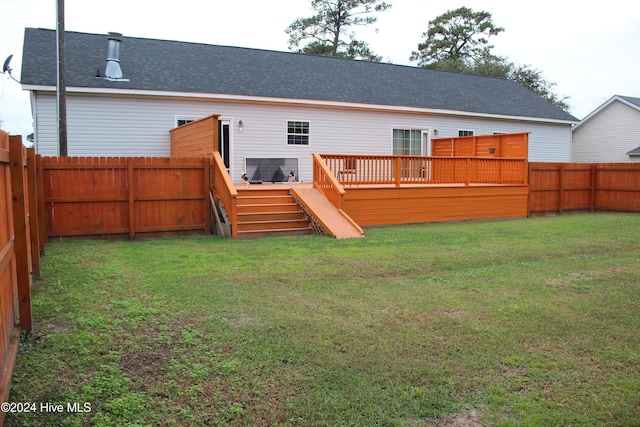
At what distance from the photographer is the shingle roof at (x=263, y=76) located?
13953 mm

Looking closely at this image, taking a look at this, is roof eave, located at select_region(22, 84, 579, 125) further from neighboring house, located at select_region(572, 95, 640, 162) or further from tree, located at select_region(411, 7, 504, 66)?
tree, located at select_region(411, 7, 504, 66)

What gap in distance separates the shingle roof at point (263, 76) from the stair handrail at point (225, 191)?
4.82 m

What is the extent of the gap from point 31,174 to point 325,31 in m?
31.5

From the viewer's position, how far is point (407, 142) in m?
18.0

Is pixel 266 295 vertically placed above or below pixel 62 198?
below

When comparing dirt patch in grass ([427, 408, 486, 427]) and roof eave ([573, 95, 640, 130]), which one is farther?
roof eave ([573, 95, 640, 130])

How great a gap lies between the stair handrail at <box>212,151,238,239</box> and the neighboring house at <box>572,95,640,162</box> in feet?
75.9

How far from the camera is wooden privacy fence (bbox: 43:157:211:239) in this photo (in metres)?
9.43

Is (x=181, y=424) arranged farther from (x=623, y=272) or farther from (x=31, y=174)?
(x=623, y=272)

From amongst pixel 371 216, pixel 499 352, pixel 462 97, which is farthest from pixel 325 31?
pixel 499 352

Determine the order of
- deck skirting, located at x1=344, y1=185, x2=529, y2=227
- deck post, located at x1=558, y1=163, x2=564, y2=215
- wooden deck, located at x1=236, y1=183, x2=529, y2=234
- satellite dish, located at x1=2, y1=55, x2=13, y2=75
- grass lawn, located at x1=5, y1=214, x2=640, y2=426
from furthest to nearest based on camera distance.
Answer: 1. deck post, located at x1=558, y1=163, x2=564, y2=215
2. deck skirting, located at x1=344, y1=185, x2=529, y2=227
3. satellite dish, located at x1=2, y1=55, x2=13, y2=75
4. wooden deck, located at x1=236, y1=183, x2=529, y2=234
5. grass lawn, located at x1=5, y1=214, x2=640, y2=426

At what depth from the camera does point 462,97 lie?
20.0m

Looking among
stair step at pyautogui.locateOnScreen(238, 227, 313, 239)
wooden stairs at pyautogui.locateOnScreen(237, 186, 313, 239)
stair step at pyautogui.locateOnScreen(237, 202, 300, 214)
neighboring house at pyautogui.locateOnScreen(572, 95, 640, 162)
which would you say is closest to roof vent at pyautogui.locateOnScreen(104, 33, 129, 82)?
wooden stairs at pyautogui.locateOnScreen(237, 186, 313, 239)

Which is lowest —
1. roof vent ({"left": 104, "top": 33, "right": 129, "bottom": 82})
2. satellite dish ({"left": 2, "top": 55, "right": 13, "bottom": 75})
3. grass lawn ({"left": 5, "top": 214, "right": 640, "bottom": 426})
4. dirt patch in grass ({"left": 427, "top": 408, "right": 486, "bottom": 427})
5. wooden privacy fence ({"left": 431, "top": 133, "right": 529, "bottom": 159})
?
dirt patch in grass ({"left": 427, "top": 408, "right": 486, "bottom": 427})
